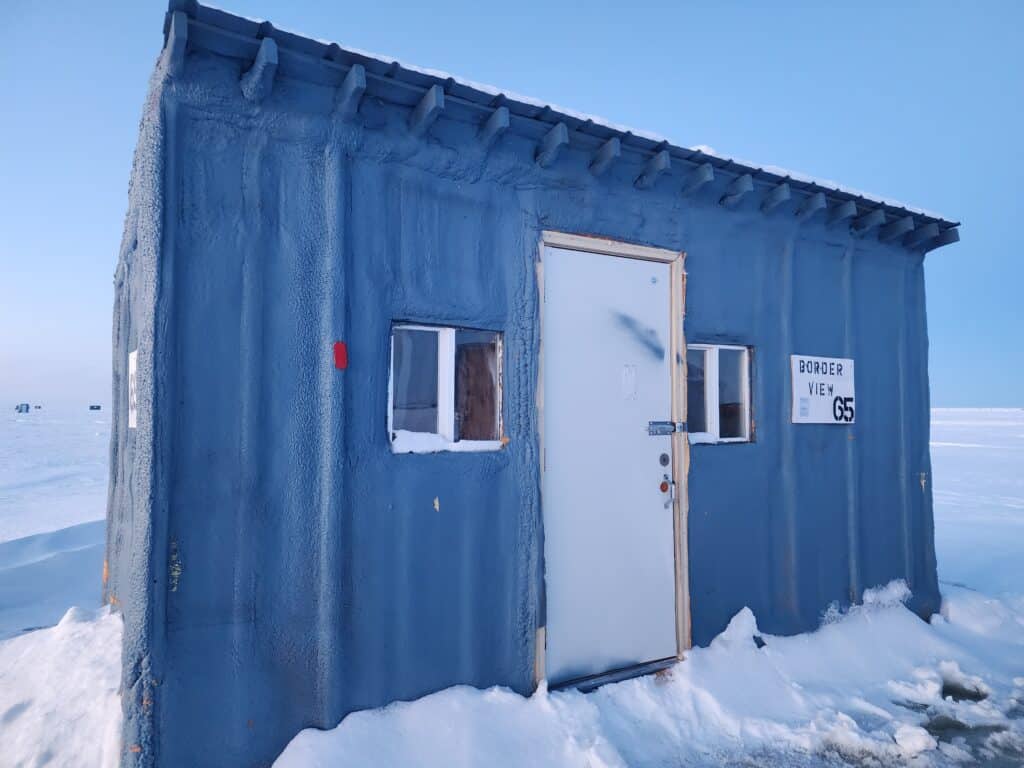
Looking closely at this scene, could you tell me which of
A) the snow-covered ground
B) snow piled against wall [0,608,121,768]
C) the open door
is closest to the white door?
the open door

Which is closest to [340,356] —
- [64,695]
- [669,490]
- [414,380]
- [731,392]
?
[414,380]

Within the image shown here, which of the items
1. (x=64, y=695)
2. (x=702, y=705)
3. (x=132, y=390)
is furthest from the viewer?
→ (x=132, y=390)

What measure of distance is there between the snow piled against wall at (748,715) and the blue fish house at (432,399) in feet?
Result: 0.57

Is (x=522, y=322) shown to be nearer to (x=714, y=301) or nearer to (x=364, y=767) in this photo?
(x=714, y=301)

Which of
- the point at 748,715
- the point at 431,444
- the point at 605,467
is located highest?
the point at 431,444

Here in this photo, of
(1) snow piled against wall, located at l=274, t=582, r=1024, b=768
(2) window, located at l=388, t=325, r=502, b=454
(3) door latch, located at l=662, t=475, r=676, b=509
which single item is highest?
(2) window, located at l=388, t=325, r=502, b=454

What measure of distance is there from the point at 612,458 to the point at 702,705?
1.54 metres

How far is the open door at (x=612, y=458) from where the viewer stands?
3.68 metres

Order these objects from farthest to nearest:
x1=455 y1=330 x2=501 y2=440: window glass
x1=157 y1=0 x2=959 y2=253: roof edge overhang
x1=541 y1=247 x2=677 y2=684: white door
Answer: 1. x1=541 y1=247 x2=677 y2=684: white door
2. x1=455 y1=330 x2=501 y2=440: window glass
3. x1=157 y1=0 x2=959 y2=253: roof edge overhang

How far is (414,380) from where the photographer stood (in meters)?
3.32

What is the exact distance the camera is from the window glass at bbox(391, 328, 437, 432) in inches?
128

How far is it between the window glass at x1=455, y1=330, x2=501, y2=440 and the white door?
13.7 inches

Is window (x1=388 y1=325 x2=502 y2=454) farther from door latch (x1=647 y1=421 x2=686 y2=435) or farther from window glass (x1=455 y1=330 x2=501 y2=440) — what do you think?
door latch (x1=647 y1=421 x2=686 y2=435)

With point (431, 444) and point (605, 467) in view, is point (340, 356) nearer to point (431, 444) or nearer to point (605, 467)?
point (431, 444)
